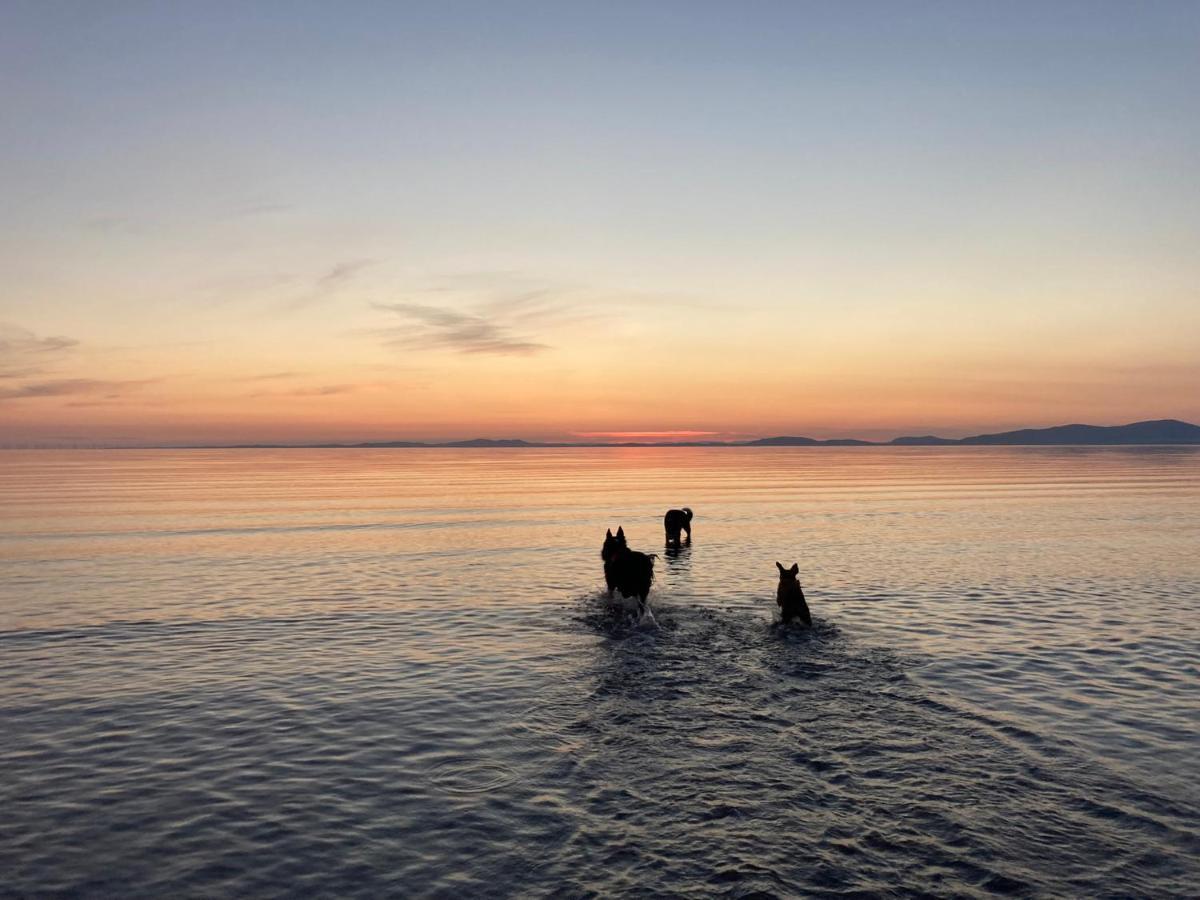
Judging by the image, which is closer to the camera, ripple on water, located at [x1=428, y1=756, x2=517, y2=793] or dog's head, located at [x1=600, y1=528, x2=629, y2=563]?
ripple on water, located at [x1=428, y1=756, x2=517, y2=793]

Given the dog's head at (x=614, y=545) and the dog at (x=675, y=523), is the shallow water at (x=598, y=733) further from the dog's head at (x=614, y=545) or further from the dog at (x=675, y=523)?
the dog at (x=675, y=523)

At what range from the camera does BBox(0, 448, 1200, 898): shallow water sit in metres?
8.62

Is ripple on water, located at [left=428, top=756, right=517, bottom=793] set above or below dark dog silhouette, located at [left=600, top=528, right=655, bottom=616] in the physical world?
below

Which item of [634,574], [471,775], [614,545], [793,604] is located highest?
[614,545]

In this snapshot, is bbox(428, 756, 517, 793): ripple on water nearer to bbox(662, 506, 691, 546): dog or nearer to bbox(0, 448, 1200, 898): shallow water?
bbox(0, 448, 1200, 898): shallow water

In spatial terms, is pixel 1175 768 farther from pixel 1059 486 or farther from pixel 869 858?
pixel 1059 486

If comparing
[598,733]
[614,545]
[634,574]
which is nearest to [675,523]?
[614,545]

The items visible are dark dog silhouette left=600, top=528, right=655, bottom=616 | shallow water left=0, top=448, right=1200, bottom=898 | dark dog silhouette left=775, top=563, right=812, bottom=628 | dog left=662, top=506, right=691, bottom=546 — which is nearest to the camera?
shallow water left=0, top=448, right=1200, bottom=898

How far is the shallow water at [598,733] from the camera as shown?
8.62 meters

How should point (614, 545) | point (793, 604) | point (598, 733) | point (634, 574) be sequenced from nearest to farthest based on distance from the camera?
point (598, 733) → point (793, 604) → point (634, 574) → point (614, 545)

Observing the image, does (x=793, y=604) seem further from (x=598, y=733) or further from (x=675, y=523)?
(x=675, y=523)

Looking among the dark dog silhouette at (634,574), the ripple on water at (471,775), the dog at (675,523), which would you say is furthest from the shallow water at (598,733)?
the dog at (675,523)

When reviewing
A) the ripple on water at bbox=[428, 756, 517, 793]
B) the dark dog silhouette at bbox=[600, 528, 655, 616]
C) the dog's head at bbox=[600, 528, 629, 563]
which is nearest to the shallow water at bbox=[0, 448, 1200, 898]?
the ripple on water at bbox=[428, 756, 517, 793]

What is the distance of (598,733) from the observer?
12469mm
